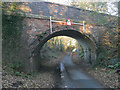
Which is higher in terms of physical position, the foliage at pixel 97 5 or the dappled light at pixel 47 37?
the foliage at pixel 97 5

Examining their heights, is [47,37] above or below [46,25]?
below

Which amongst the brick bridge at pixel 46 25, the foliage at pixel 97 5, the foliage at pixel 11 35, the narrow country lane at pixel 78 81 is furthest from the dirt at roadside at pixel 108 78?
the foliage at pixel 97 5

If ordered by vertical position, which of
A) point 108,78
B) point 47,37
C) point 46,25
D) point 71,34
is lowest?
point 108,78

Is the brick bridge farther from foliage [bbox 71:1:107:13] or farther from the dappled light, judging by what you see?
foliage [bbox 71:1:107:13]

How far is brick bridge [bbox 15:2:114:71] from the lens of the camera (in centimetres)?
789

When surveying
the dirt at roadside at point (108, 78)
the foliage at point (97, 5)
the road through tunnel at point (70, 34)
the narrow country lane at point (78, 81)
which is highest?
the foliage at point (97, 5)

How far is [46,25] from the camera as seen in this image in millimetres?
8766

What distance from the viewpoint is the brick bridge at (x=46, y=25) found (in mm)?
7895

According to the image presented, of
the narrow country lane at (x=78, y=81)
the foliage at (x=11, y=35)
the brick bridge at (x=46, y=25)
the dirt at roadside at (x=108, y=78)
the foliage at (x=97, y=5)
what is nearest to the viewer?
the dirt at roadside at (x=108, y=78)

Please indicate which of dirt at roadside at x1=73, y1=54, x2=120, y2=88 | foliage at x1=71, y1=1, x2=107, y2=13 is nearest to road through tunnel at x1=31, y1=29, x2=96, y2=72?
dirt at roadside at x1=73, y1=54, x2=120, y2=88

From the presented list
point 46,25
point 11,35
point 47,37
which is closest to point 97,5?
point 46,25

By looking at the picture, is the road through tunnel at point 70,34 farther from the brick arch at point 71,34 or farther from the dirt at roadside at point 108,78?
the dirt at roadside at point 108,78

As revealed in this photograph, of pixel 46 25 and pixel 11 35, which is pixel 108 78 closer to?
pixel 46 25

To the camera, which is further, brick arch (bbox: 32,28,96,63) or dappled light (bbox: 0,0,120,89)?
brick arch (bbox: 32,28,96,63)
